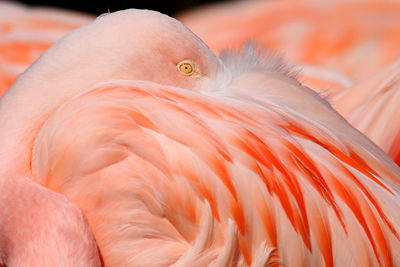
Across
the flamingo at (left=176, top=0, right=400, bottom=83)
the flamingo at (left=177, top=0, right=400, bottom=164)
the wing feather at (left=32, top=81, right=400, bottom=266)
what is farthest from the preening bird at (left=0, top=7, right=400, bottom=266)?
the flamingo at (left=176, top=0, right=400, bottom=83)

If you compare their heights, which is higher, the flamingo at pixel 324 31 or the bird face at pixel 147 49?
the bird face at pixel 147 49

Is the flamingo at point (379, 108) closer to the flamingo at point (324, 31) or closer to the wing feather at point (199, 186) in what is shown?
the wing feather at point (199, 186)

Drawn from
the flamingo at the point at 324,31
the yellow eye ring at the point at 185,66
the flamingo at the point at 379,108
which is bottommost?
the flamingo at the point at 324,31

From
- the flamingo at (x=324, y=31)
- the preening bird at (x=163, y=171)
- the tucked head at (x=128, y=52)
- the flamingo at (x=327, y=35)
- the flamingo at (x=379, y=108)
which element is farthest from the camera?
the flamingo at (x=324, y=31)

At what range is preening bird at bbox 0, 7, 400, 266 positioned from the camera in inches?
44.6

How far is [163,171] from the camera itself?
1149 millimetres

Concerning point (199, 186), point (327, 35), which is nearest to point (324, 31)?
point (327, 35)

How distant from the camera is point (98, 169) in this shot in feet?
3.78

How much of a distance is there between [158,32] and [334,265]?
0.54 metres

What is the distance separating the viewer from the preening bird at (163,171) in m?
1.13

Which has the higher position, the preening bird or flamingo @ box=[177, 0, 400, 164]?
the preening bird

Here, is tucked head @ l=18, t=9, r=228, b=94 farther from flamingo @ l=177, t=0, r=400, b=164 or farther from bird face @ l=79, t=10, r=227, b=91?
flamingo @ l=177, t=0, r=400, b=164

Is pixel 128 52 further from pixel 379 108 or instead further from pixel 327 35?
pixel 327 35

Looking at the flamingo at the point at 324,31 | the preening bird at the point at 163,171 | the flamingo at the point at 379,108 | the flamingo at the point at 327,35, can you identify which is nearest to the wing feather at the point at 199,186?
the preening bird at the point at 163,171
